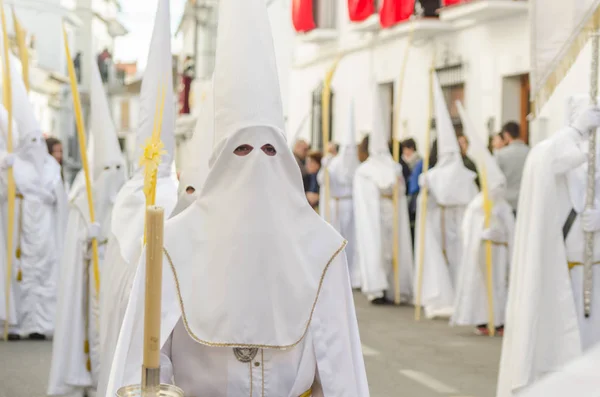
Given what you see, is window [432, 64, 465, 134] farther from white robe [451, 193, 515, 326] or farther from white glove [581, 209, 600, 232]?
white glove [581, 209, 600, 232]

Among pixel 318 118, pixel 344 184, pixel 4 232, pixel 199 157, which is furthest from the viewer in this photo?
pixel 318 118

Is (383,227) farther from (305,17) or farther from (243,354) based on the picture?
(305,17)

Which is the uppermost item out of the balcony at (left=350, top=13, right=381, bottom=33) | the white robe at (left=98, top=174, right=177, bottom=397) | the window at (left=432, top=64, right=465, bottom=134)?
the balcony at (left=350, top=13, right=381, bottom=33)

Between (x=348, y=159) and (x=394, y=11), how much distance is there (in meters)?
5.78

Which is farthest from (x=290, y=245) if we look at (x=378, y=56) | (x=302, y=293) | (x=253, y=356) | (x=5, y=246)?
(x=378, y=56)

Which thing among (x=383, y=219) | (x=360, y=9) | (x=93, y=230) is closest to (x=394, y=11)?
(x=360, y=9)

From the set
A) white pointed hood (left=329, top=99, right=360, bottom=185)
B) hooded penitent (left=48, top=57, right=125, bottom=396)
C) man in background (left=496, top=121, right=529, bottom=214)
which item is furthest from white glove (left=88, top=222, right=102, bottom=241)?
white pointed hood (left=329, top=99, right=360, bottom=185)

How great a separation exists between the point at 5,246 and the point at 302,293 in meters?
7.78

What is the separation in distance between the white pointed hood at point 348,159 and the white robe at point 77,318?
713cm

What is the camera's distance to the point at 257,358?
3.50 metres

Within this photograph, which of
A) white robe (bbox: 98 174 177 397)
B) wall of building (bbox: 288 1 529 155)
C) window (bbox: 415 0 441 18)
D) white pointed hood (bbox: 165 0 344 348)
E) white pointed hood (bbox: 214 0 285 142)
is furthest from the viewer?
window (bbox: 415 0 441 18)

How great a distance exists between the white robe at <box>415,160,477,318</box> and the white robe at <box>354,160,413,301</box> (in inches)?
30.9

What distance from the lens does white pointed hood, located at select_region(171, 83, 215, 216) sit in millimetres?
5324

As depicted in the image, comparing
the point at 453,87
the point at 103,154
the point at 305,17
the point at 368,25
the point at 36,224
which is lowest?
the point at 36,224
